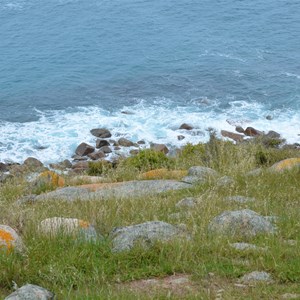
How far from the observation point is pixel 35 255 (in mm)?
6758

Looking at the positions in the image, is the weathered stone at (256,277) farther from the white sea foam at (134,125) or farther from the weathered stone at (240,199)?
the white sea foam at (134,125)

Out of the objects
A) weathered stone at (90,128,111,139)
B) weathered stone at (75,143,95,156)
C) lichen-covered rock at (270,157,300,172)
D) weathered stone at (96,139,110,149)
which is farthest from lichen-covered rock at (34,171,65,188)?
weathered stone at (90,128,111,139)

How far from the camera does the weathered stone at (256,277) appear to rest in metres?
6.20

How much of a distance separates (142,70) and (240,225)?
39.4 metres

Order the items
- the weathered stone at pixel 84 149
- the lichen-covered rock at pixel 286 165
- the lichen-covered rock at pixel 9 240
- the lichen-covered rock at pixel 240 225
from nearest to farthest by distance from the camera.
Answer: the lichen-covered rock at pixel 9 240 < the lichen-covered rock at pixel 240 225 < the lichen-covered rock at pixel 286 165 < the weathered stone at pixel 84 149

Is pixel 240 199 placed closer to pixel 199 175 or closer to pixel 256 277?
pixel 199 175

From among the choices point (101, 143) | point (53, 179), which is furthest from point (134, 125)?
point (53, 179)

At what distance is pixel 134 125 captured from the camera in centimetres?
3809

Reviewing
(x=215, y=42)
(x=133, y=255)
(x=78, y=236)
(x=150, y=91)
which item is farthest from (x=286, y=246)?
(x=215, y=42)

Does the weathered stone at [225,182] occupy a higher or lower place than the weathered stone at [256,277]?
lower

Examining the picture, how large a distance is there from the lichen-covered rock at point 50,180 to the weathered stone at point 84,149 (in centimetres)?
1946

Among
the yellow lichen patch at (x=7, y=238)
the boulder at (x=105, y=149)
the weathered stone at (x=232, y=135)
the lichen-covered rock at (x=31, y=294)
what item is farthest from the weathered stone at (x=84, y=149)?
the lichen-covered rock at (x=31, y=294)

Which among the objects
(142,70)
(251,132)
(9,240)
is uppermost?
(9,240)

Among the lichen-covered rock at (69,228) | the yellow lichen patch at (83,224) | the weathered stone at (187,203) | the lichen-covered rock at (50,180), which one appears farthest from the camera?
the lichen-covered rock at (50,180)
